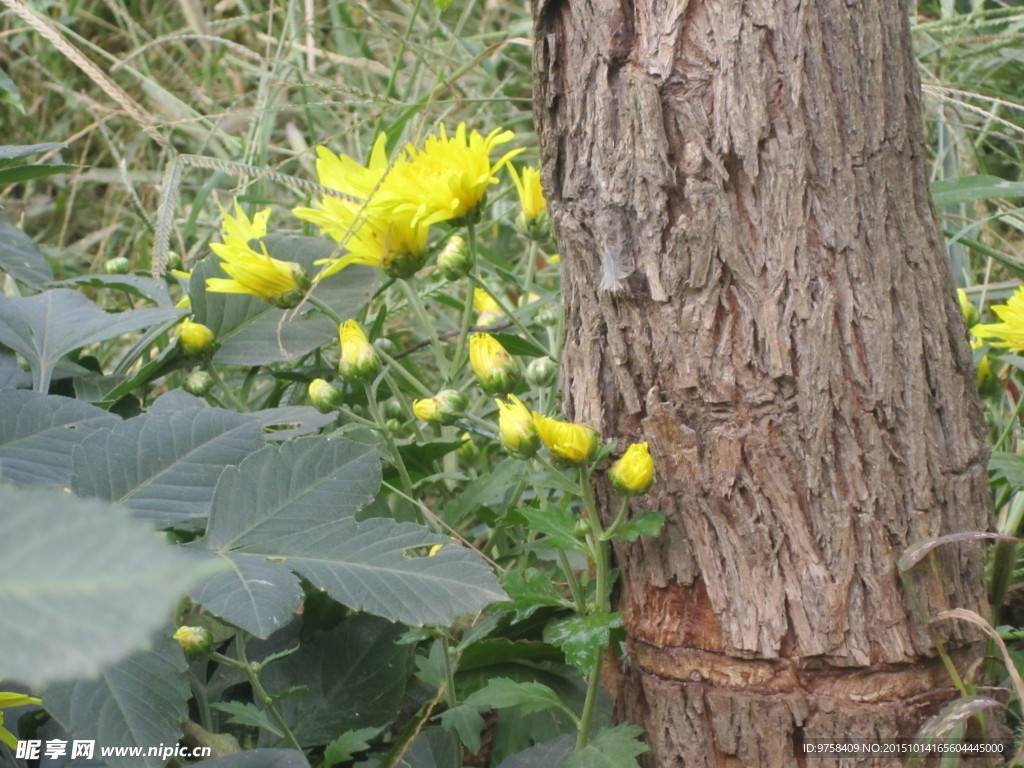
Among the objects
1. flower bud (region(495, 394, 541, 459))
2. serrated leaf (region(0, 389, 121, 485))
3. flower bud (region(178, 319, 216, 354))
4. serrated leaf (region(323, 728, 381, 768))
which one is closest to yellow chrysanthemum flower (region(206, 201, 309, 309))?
flower bud (region(178, 319, 216, 354))

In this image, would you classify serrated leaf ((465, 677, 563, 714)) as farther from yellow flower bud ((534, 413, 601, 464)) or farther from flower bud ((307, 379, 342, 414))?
flower bud ((307, 379, 342, 414))

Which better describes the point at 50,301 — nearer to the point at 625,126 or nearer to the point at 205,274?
the point at 205,274

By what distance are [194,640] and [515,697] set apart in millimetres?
229

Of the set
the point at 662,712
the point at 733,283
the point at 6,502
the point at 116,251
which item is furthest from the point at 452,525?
the point at 116,251

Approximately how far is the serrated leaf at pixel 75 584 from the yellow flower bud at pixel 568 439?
441 mm

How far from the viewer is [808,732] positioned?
0.62 metres

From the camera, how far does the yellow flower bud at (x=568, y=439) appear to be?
62 cm

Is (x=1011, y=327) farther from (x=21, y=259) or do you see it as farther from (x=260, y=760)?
(x=21, y=259)

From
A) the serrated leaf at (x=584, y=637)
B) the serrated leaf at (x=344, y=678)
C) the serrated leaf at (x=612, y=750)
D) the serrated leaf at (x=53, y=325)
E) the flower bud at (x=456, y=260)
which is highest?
the flower bud at (x=456, y=260)

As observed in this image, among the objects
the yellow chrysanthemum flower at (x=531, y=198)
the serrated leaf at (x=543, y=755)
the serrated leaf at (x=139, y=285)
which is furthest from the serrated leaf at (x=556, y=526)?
the serrated leaf at (x=139, y=285)

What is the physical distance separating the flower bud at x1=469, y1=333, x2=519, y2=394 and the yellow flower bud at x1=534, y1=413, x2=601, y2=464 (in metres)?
0.13

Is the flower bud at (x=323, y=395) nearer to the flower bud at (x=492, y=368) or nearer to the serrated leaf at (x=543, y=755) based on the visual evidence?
the flower bud at (x=492, y=368)

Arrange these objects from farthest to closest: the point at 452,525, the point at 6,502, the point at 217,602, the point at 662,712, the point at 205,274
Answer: the point at 205,274 < the point at 452,525 < the point at 662,712 < the point at 217,602 < the point at 6,502

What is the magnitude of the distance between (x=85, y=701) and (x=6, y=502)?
0.42 metres
